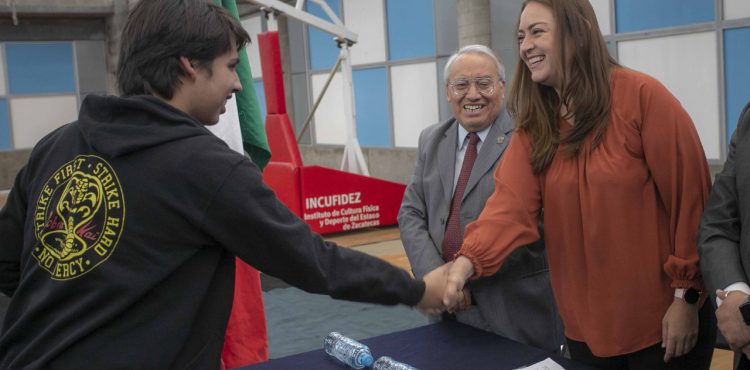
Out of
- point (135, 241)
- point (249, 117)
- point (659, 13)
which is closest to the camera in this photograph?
point (135, 241)

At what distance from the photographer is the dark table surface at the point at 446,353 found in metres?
1.79

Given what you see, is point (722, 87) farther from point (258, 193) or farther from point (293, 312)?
point (258, 193)

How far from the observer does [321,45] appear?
37.3 ft

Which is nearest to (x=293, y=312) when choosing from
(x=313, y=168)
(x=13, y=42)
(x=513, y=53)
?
(x=313, y=168)

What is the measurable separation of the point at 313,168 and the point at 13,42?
805 centimetres

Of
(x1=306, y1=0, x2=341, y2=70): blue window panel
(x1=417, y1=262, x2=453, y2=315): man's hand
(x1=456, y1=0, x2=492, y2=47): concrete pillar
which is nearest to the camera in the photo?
(x1=417, y1=262, x2=453, y2=315): man's hand

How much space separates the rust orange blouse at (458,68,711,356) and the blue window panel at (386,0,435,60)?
24.8ft

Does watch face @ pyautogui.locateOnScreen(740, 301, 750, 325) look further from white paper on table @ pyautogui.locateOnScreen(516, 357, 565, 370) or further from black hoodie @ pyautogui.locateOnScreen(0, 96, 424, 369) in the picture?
black hoodie @ pyautogui.locateOnScreen(0, 96, 424, 369)

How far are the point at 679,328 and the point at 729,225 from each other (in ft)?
0.84

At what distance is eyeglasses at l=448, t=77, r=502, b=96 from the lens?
254 centimetres

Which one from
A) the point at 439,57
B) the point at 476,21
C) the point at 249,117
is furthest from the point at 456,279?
the point at 439,57

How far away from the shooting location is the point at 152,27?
134cm

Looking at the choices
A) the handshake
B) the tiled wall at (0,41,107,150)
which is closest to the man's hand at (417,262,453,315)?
the handshake

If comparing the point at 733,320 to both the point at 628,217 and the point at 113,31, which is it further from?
the point at 113,31
